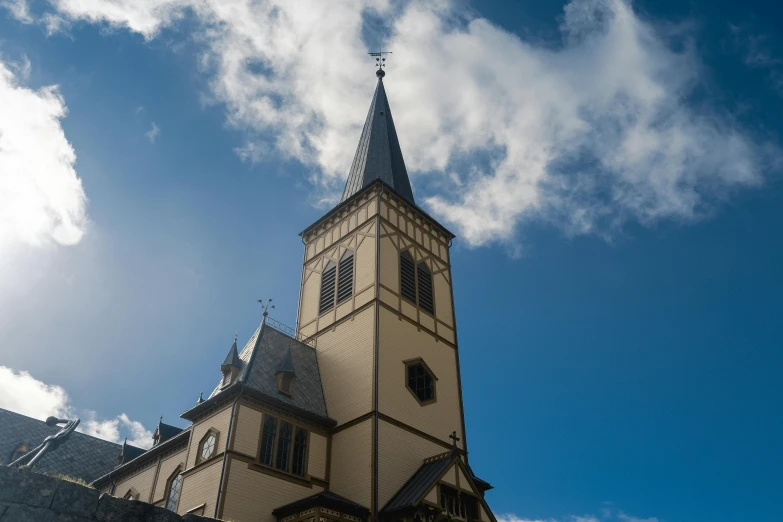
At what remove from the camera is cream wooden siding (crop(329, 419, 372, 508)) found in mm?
23688

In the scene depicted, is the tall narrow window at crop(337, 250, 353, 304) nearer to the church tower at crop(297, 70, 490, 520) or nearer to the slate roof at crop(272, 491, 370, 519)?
the church tower at crop(297, 70, 490, 520)

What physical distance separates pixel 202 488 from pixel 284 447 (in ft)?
10.9

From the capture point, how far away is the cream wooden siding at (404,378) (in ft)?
88.7

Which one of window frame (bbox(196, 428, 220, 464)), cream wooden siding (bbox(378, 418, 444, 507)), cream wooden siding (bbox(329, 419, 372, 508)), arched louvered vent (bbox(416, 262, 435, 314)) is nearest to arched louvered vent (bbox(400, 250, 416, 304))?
arched louvered vent (bbox(416, 262, 435, 314))

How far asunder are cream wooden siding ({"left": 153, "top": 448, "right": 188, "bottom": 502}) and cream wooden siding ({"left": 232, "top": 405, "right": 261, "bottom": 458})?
17.3 feet

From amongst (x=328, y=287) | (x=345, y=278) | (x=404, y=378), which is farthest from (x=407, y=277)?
(x=404, y=378)

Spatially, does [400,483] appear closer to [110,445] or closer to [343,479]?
[343,479]

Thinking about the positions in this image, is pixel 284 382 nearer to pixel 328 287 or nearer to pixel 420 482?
pixel 420 482

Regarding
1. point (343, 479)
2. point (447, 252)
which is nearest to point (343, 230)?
point (447, 252)

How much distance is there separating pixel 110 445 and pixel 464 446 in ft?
77.0

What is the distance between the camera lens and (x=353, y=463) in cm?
2461

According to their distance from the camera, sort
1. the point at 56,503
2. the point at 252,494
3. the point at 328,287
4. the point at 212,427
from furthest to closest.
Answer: the point at 328,287
the point at 212,427
the point at 252,494
the point at 56,503

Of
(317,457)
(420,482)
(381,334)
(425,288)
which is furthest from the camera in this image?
(425,288)

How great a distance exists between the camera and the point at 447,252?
37750 mm
